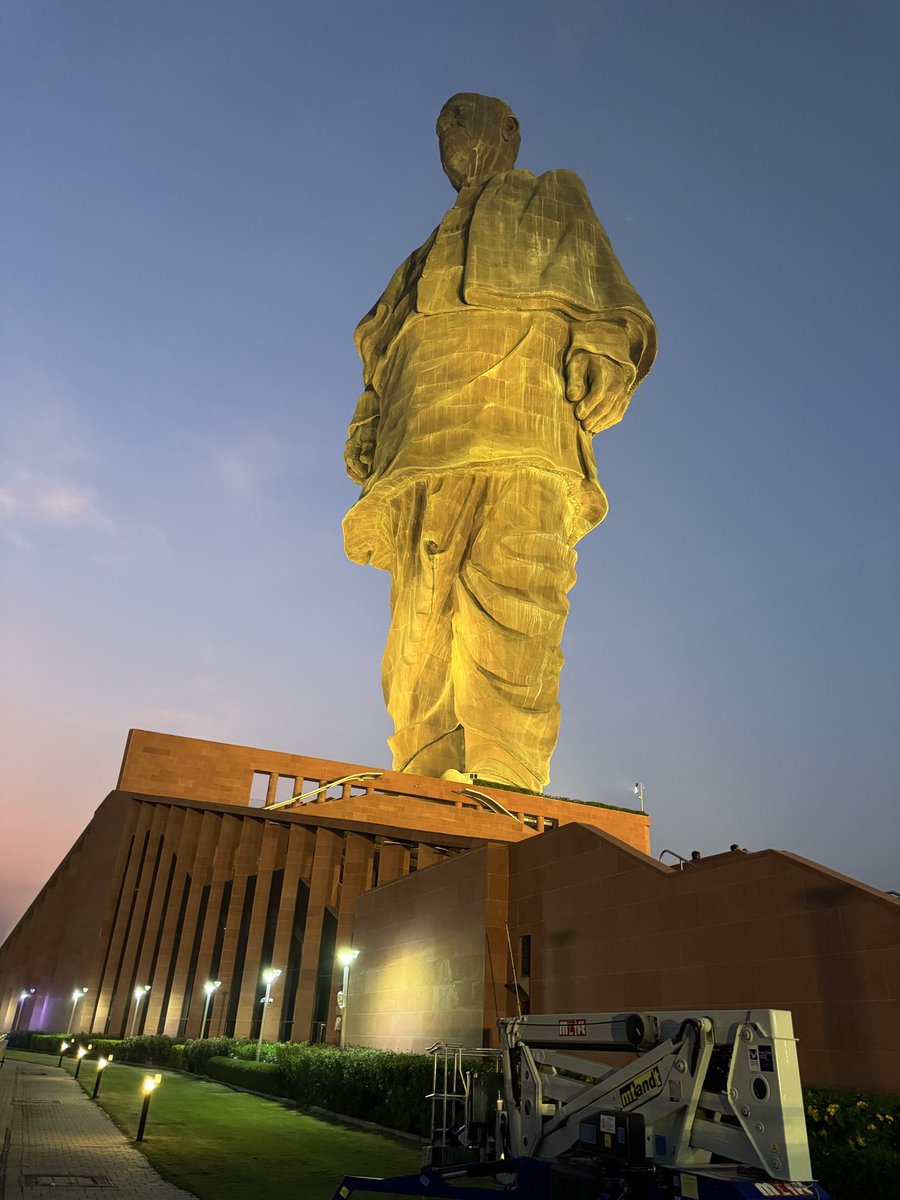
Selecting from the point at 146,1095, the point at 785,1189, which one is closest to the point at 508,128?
the point at 146,1095

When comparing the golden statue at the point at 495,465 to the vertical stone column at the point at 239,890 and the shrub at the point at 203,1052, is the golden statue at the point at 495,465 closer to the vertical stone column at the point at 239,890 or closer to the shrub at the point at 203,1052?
the vertical stone column at the point at 239,890

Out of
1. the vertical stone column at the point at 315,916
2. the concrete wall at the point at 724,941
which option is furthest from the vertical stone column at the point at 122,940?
the concrete wall at the point at 724,941

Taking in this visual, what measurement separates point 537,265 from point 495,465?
9.01m

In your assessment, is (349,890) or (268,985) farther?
(349,890)

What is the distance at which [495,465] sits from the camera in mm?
35562

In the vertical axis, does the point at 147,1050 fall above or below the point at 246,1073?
above

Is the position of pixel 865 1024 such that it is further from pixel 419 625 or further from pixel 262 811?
pixel 419 625

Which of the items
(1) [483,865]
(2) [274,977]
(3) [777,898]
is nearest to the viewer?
(3) [777,898]

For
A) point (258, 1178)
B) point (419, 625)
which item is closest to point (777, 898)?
point (258, 1178)

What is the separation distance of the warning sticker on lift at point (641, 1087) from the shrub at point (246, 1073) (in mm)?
12656

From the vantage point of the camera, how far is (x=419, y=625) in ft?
120

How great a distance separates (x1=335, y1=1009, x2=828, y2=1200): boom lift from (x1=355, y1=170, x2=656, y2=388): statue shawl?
33878mm

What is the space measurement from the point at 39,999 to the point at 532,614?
71.7 feet

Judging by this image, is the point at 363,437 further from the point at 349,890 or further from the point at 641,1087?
the point at 641,1087
